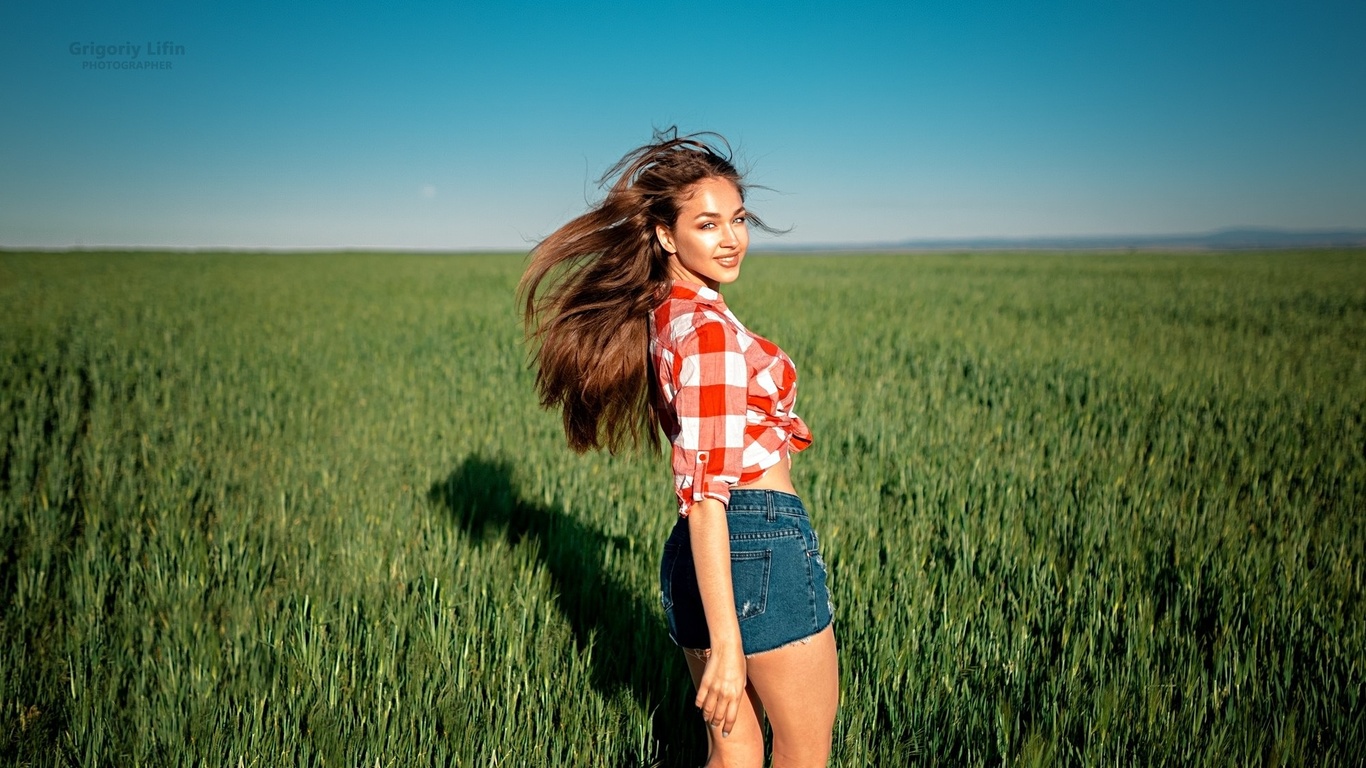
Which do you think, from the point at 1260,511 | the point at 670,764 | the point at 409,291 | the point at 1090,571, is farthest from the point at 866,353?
the point at 409,291

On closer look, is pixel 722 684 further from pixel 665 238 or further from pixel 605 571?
pixel 605 571

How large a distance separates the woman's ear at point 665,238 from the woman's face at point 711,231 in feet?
0.07

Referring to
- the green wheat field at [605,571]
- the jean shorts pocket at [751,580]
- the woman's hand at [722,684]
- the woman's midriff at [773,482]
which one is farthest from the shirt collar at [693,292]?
the green wheat field at [605,571]

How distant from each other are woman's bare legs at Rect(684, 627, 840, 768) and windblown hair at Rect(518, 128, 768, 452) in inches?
23.7

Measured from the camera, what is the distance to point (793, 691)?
1.42 metres

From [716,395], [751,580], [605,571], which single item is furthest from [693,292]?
[605,571]

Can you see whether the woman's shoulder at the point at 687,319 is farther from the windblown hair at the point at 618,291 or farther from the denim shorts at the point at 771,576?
the denim shorts at the point at 771,576

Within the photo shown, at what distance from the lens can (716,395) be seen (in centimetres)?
128

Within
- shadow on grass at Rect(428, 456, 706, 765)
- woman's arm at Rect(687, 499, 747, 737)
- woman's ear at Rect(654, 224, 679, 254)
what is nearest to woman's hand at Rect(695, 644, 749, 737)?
woman's arm at Rect(687, 499, 747, 737)

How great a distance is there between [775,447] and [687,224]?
0.49m

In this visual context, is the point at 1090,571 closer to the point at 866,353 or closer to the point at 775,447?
the point at 775,447

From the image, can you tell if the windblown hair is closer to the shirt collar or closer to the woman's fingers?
the shirt collar

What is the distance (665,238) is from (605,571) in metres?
1.95

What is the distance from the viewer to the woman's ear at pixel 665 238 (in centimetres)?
155
